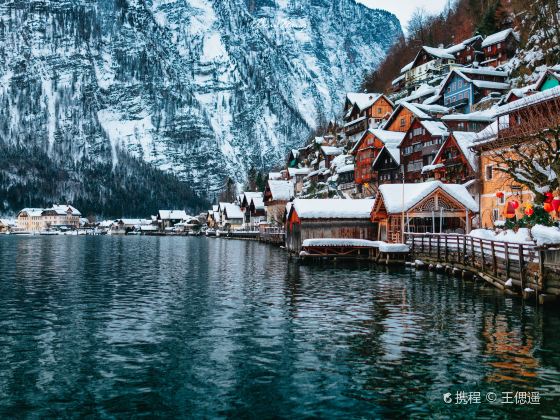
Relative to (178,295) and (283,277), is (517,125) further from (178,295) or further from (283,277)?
(178,295)

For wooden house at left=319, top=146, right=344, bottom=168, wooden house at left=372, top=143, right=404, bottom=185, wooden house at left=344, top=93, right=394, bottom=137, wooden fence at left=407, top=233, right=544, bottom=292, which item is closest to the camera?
wooden fence at left=407, top=233, right=544, bottom=292


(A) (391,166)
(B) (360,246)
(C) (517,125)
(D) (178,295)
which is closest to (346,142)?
(A) (391,166)

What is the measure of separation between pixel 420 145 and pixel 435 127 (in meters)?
3.38

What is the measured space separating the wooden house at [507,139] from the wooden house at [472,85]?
3310cm

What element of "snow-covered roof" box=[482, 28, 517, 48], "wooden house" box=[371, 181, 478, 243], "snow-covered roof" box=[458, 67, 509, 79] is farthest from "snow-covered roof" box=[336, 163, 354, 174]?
"wooden house" box=[371, 181, 478, 243]

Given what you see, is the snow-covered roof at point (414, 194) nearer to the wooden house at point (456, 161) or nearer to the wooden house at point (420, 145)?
the wooden house at point (456, 161)

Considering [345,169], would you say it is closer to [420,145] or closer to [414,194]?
[420,145]

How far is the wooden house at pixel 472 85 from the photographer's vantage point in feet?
293

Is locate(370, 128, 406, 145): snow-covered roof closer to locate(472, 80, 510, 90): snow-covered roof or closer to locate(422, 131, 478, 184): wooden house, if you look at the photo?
locate(472, 80, 510, 90): snow-covered roof

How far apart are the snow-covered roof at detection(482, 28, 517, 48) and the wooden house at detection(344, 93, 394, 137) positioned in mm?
20606

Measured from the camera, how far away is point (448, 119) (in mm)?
73125

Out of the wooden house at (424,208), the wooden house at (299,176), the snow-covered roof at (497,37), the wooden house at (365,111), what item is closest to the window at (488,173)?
the wooden house at (424,208)

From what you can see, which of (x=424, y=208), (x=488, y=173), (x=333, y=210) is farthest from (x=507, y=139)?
(x=333, y=210)

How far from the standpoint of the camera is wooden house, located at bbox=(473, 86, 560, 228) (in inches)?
1811
